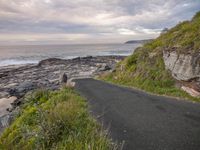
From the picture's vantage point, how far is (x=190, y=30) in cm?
1323

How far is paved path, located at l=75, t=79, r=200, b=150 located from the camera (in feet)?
18.4

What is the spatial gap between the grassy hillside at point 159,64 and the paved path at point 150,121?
158 centimetres

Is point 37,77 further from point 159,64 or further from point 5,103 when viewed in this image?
point 159,64

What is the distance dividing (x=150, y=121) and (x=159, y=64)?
306 inches

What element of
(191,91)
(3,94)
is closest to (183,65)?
(191,91)

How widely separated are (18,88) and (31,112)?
1414 centimetres

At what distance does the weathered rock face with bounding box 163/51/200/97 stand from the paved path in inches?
54.4

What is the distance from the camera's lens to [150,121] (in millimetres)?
7328

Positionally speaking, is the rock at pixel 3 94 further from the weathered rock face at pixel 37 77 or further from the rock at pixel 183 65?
the rock at pixel 183 65

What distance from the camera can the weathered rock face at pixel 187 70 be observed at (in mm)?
10524

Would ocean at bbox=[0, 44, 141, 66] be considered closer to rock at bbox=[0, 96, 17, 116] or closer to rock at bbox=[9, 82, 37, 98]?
rock at bbox=[9, 82, 37, 98]

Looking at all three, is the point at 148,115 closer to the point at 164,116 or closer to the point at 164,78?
the point at 164,116

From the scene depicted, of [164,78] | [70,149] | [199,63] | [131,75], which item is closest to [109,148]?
[70,149]

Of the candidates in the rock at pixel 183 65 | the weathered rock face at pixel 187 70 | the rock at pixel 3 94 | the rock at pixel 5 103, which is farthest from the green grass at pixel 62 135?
the rock at pixel 3 94
